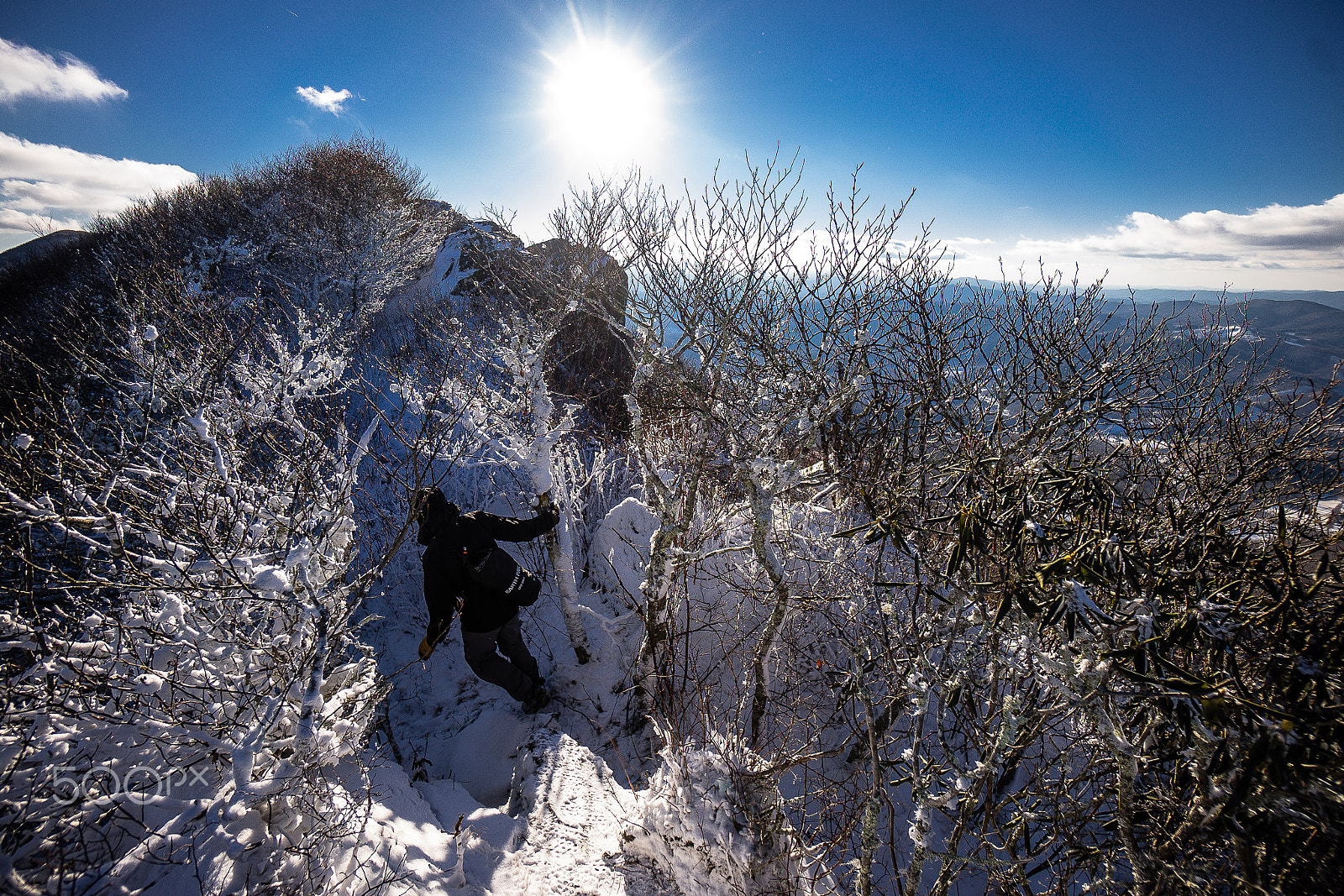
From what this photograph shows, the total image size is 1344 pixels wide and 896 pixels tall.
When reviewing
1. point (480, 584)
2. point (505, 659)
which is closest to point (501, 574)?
point (480, 584)

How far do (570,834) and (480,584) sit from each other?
201 centimetres

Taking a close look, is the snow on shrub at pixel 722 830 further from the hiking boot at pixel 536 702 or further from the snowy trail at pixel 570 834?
the hiking boot at pixel 536 702

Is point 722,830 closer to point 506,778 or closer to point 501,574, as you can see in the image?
point 501,574

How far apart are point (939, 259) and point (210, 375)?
7102 mm

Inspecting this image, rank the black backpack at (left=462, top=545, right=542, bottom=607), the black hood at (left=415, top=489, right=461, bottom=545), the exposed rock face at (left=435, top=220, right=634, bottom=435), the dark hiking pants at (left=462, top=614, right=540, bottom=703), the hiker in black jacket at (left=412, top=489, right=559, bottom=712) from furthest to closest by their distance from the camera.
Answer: the exposed rock face at (left=435, top=220, right=634, bottom=435)
the dark hiking pants at (left=462, top=614, right=540, bottom=703)
the black backpack at (left=462, top=545, right=542, bottom=607)
the hiker in black jacket at (left=412, top=489, right=559, bottom=712)
the black hood at (left=415, top=489, right=461, bottom=545)

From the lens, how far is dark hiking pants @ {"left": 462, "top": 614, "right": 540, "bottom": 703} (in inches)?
173

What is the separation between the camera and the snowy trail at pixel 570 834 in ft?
8.66

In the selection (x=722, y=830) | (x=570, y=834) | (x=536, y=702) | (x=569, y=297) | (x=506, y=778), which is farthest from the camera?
(x=536, y=702)

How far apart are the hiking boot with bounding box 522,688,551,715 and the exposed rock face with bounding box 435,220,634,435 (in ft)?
10.3

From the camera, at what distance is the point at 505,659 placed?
15.2ft

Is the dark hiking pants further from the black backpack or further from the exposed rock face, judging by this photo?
the exposed rock face

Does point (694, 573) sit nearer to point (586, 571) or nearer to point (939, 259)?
point (586, 571)

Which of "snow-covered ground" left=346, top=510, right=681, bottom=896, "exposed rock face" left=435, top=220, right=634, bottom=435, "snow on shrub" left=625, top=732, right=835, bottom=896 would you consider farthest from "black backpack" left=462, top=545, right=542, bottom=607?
"snow on shrub" left=625, top=732, right=835, bottom=896

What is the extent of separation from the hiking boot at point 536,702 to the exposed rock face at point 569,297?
3.14 metres
